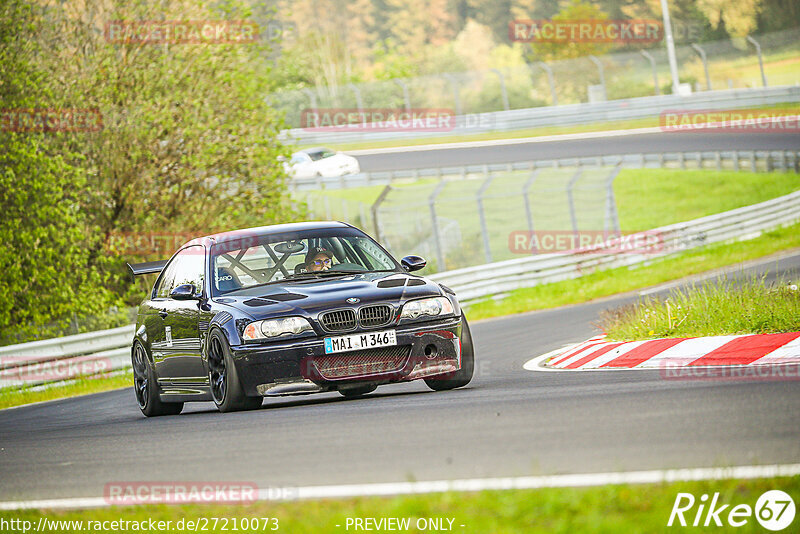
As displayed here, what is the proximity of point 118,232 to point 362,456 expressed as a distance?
18.1 metres

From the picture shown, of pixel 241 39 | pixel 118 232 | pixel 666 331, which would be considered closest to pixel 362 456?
pixel 666 331

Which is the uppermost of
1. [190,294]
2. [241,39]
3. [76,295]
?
[241,39]

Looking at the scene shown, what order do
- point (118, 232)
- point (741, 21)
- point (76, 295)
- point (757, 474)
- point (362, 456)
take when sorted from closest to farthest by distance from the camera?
point (757, 474), point (362, 456), point (76, 295), point (118, 232), point (741, 21)

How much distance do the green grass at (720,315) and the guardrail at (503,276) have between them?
8.13 meters

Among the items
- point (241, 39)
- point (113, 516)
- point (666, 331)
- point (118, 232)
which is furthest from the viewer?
point (241, 39)

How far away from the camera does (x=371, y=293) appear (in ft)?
29.9

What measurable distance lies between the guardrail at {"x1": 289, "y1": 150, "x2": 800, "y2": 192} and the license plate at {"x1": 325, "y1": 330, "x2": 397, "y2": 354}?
83.7 ft

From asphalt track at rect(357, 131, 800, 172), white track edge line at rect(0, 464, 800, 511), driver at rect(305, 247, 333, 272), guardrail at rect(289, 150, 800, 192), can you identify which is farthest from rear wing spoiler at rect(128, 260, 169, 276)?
asphalt track at rect(357, 131, 800, 172)

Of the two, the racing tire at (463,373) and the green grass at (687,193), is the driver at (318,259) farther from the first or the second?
the green grass at (687,193)

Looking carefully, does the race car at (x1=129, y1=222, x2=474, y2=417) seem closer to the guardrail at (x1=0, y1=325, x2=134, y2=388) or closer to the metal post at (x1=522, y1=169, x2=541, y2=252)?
the guardrail at (x1=0, y1=325, x2=134, y2=388)

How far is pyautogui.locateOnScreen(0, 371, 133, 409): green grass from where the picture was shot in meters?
15.8

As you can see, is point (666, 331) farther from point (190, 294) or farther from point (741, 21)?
point (741, 21)

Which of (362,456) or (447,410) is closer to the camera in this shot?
(362,456)

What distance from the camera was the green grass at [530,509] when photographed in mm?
4254
